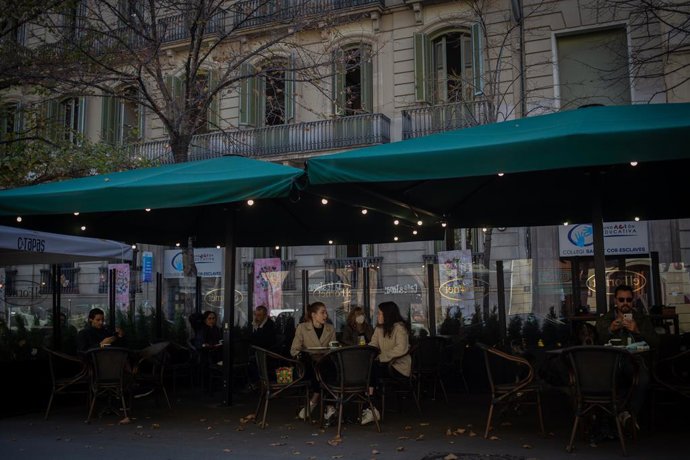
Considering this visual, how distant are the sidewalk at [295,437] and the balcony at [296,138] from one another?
12.6 m

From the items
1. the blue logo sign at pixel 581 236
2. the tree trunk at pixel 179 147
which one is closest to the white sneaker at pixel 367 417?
the tree trunk at pixel 179 147

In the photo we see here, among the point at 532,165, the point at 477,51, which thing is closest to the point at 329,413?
the point at 532,165

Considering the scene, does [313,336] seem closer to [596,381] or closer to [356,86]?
[596,381]

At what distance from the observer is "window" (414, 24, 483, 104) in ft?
62.4

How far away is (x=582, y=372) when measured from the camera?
628 cm

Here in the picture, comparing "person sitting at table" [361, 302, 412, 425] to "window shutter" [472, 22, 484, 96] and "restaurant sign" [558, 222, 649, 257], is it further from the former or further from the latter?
"window shutter" [472, 22, 484, 96]

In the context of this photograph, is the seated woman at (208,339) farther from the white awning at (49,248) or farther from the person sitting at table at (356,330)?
the person sitting at table at (356,330)

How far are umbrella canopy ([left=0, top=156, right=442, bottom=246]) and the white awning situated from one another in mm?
184

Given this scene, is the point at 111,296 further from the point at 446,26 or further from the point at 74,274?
the point at 74,274

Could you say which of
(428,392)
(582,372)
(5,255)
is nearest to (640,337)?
(582,372)

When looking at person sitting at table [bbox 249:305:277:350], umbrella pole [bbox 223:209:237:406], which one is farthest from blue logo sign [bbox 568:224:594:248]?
umbrella pole [bbox 223:209:237:406]

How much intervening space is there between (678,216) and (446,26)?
11654 mm

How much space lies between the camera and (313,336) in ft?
28.2

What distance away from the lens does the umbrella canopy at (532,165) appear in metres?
5.85
